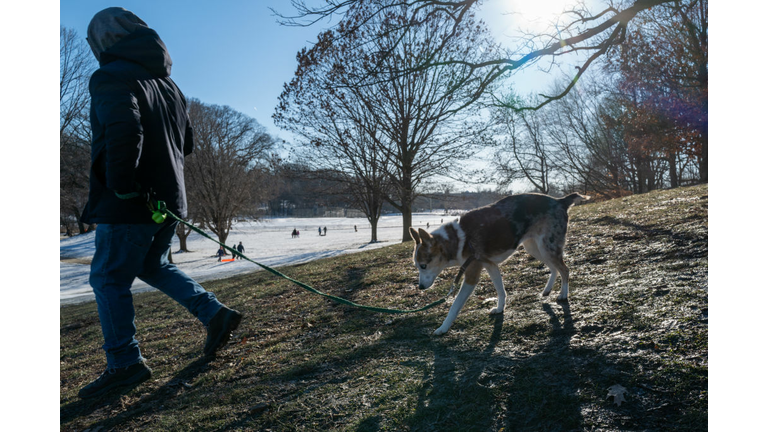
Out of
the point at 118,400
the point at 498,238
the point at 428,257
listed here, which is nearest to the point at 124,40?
the point at 118,400

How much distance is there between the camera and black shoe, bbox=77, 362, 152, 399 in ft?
10.6

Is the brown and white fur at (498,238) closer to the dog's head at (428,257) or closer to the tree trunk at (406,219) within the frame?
the dog's head at (428,257)

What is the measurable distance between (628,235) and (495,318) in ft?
12.8

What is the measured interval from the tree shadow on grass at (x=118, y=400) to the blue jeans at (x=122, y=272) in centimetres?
26

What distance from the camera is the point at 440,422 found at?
235 cm

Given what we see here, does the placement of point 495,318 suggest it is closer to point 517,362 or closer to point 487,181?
point 517,362

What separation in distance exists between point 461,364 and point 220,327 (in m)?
2.25

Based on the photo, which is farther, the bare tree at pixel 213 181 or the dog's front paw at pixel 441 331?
the bare tree at pixel 213 181

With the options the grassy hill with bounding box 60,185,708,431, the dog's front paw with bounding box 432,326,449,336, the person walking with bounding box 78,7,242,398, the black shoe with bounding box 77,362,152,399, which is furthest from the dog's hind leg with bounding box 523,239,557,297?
the black shoe with bounding box 77,362,152,399

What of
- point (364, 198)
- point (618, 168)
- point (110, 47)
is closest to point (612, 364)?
point (110, 47)

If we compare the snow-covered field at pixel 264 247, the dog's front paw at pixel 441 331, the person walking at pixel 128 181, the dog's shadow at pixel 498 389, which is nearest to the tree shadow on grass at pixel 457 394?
the dog's shadow at pixel 498 389

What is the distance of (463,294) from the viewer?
390cm

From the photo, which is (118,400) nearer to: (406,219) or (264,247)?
(406,219)

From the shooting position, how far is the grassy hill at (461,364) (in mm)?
2305
